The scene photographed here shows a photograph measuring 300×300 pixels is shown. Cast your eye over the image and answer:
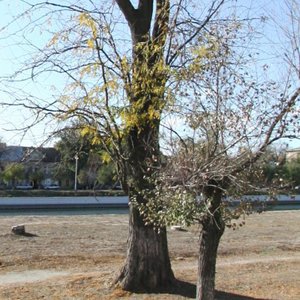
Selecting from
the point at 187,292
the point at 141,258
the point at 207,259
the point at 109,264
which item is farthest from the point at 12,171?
the point at 207,259

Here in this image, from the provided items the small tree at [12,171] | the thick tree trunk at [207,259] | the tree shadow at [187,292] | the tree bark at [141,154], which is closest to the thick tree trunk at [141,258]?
the tree bark at [141,154]

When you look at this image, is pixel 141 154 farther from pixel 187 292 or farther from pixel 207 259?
pixel 207 259

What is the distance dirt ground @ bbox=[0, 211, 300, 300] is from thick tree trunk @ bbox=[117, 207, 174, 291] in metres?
0.33

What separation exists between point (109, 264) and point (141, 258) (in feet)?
12.5

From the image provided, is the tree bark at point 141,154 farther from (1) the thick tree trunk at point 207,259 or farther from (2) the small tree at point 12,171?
(2) the small tree at point 12,171

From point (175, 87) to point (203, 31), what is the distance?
4.73 feet

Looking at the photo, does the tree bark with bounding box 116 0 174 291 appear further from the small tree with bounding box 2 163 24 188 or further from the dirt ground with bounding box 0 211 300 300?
the small tree with bounding box 2 163 24 188

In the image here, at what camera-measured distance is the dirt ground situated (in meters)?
11.3

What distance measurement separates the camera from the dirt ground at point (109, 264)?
37.1 ft

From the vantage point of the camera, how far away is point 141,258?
11320 millimetres

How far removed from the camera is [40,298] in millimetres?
10633

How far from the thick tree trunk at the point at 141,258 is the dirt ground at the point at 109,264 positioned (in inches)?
13.1

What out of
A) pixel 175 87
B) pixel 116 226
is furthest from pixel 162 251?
pixel 116 226

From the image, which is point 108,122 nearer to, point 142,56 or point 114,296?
point 142,56
